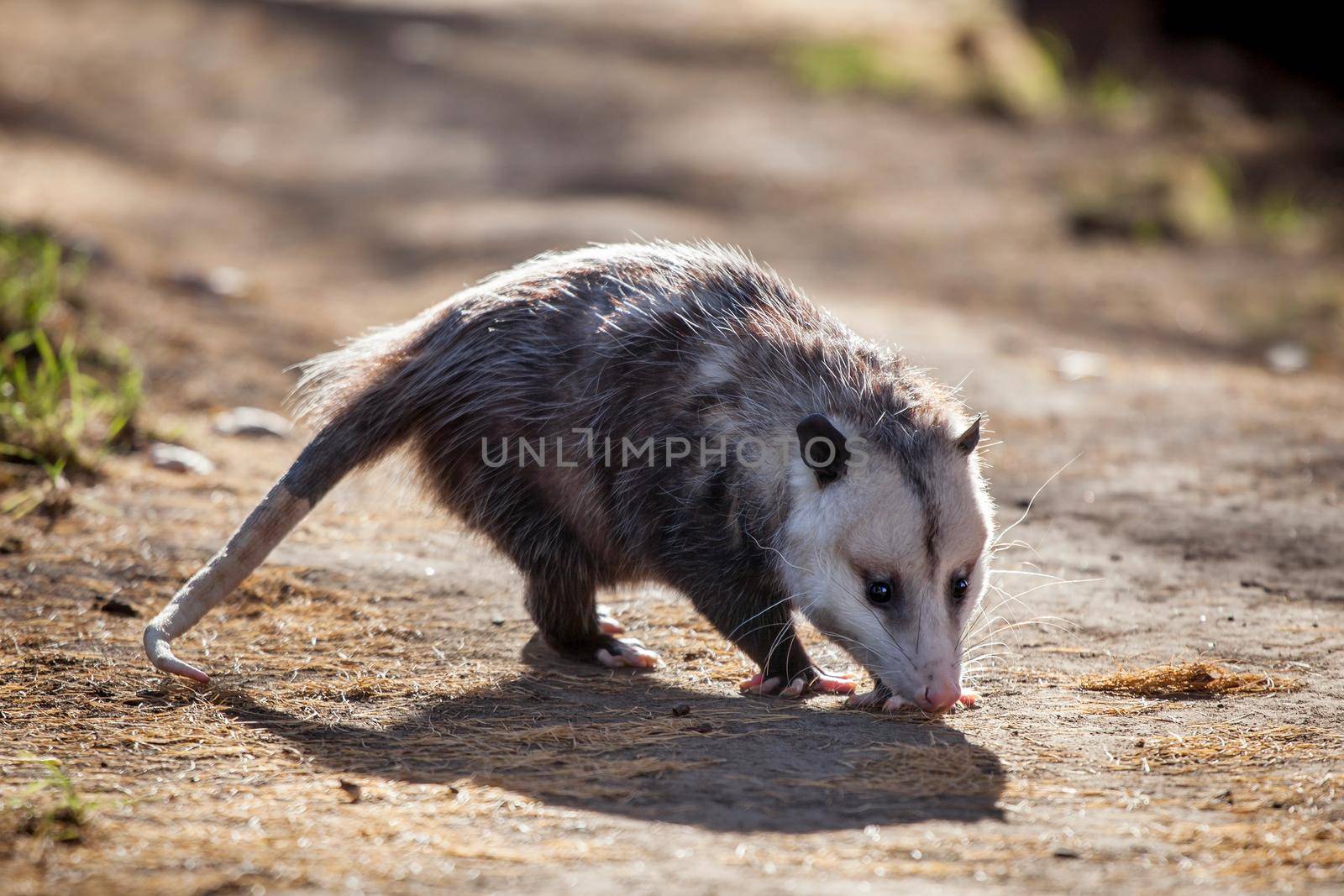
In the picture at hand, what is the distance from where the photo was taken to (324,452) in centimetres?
324

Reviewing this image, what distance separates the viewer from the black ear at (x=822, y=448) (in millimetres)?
2779

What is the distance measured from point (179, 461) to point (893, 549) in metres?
2.55

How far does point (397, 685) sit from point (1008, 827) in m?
1.38

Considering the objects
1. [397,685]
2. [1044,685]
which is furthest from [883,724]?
[397,685]

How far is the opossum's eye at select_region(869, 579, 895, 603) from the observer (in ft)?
9.11

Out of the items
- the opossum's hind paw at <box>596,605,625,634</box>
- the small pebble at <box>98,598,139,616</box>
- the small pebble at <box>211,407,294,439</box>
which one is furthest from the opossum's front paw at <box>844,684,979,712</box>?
the small pebble at <box>211,407,294,439</box>

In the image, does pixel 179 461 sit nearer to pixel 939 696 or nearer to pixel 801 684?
pixel 801 684

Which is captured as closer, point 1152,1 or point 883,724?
point 883,724

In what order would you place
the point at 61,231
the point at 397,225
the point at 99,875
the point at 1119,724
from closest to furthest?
the point at 99,875 → the point at 1119,724 → the point at 61,231 → the point at 397,225

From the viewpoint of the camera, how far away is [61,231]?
6.25 meters

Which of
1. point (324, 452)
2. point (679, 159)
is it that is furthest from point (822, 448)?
point (679, 159)

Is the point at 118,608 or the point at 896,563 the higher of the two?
the point at 896,563

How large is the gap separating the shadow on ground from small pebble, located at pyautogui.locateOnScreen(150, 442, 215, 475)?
1.59 metres

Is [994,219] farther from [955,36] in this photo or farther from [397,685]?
[397,685]
